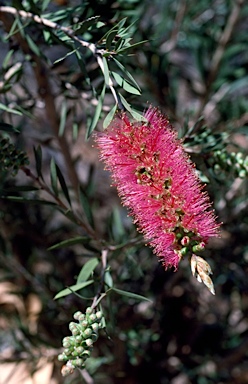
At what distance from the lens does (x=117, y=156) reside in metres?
0.58

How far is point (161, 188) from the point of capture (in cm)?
55

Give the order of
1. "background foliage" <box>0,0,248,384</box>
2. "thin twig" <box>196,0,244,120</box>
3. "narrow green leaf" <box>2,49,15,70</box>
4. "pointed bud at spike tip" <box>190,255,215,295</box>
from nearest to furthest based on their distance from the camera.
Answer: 1. "pointed bud at spike tip" <box>190,255,215,295</box>
2. "narrow green leaf" <box>2,49,15,70</box>
3. "background foliage" <box>0,0,248,384</box>
4. "thin twig" <box>196,0,244,120</box>

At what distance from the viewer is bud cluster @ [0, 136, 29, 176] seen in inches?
26.3

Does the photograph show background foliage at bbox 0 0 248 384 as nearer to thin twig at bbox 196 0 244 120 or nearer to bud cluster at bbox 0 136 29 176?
thin twig at bbox 196 0 244 120

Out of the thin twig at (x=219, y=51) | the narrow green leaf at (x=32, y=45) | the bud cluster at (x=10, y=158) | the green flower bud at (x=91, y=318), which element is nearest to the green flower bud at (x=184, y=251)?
the green flower bud at (x=91, y=318)

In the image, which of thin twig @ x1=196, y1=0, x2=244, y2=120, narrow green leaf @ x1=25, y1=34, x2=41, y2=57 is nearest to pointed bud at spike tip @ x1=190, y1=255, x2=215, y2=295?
narrow green leaf @ x1=25, y1=34, x2=41, y2=57

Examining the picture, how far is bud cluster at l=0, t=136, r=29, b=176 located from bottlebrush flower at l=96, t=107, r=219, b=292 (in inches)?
5.2

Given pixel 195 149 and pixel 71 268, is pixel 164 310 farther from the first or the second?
pixel 195 149

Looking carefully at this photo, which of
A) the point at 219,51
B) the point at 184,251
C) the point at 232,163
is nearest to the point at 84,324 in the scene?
the point at 184,251

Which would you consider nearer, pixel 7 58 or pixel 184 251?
pixel 184 251

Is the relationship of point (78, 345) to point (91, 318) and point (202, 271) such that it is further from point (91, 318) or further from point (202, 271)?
point (202, 271)

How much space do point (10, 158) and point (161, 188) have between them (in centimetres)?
22

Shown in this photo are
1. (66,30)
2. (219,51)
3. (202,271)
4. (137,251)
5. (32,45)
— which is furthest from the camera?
(219,51)

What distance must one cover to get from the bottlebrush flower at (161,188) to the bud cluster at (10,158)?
0.13m
